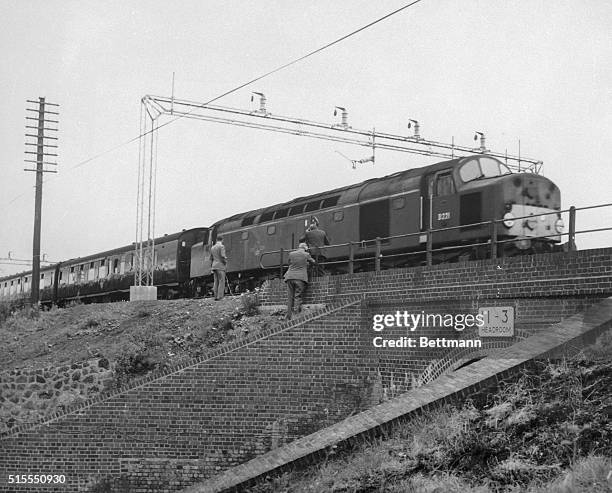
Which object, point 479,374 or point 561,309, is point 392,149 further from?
point 479,374

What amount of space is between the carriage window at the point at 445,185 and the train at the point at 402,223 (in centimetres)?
3

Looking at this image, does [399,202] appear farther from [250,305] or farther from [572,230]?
[572,230]

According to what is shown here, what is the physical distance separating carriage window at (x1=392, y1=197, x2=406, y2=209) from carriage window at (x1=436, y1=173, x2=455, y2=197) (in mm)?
1041

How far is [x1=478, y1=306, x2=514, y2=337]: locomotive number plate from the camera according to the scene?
37.7 ft

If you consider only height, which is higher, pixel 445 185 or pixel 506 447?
pixel 445 185

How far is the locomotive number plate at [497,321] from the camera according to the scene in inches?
452

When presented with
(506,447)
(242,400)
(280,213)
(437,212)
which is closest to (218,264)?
(280,213)

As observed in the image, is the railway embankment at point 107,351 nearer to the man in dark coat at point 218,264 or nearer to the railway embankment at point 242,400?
→ the man in dark coat at point 218,264

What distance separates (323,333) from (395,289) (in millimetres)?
1521

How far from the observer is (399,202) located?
65.3 feet

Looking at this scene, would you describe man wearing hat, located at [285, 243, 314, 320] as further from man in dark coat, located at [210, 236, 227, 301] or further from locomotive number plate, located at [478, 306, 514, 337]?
locomotive number plate, located at [478, 306, 514, 337]

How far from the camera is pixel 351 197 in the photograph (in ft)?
71.1

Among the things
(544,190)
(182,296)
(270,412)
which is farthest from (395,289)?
(182,296)

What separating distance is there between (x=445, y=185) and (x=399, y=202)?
4.68 ft
